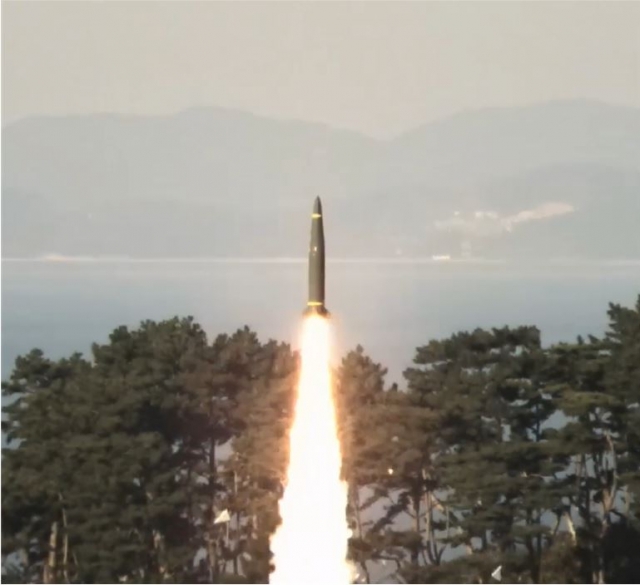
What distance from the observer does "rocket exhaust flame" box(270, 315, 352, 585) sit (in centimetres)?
3045

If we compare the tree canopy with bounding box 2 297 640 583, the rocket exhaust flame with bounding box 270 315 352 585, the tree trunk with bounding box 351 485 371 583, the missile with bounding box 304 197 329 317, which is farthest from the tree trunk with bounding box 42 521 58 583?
the missile with bounding box 304 197 329 317

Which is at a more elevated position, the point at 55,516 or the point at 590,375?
the point at 590,375

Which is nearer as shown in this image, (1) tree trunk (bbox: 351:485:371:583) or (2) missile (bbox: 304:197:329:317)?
(2) missile (bbox: 304:197:329:317)

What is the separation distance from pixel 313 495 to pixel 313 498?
0.21ft

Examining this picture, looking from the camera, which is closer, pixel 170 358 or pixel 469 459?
pixel 469 459

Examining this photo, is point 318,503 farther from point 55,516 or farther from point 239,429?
point 55,516

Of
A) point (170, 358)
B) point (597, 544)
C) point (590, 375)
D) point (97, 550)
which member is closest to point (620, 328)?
point (590, 375)

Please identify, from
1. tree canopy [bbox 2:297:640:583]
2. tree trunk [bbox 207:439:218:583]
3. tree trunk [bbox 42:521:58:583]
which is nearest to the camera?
tree canopy [bbox 2:297:640:583]

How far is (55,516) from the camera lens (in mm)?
32062

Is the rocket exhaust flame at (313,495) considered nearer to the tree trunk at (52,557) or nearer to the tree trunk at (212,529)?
the tree trunk at (212,529)

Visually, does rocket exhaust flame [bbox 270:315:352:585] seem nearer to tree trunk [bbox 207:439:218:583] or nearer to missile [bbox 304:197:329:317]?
tree trunk [bbox 207:439:218:583]

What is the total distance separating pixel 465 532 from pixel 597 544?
3.16 meters

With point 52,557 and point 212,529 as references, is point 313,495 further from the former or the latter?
point 52,557

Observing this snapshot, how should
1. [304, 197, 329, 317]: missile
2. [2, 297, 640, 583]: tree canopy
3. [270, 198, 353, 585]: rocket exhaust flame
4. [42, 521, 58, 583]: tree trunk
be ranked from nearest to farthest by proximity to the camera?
[304, 197, 329, 317]: missile
[270, 198, 353, 585]: rocket exhaust flame
[2, 297, 640, 583]: tree canopy
[42, 521, 58, 583]: tree trunk
